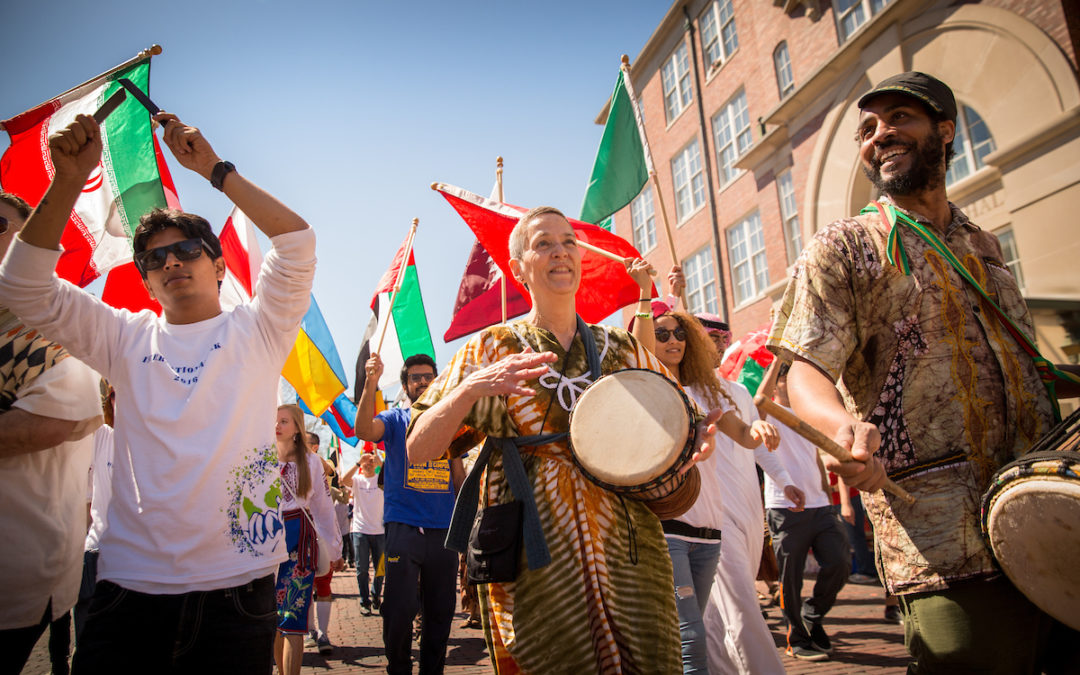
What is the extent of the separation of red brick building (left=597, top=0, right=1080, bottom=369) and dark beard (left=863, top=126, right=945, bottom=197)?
803 cm

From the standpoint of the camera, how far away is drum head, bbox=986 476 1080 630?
163 cm

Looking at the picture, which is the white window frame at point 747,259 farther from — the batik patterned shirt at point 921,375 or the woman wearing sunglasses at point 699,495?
the batik patterned shirt at point 921,375

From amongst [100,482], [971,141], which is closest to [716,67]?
[971,141]

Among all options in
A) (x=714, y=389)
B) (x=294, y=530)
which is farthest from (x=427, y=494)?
(x=714, y=389)

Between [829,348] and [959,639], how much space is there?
0.87 metres

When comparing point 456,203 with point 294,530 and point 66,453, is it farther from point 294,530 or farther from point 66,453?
point 66,453

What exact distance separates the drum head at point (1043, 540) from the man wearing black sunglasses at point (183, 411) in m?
2.33

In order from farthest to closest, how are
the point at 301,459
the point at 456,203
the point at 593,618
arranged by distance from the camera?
the point at 456,203 < the point at 301,459 < the point at 593,618

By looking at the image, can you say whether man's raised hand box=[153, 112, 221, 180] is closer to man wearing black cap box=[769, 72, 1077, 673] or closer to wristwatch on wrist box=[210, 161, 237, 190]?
wristwatch on wrist box=[210, 161, 237, 190]

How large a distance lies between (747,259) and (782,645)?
1543 cm

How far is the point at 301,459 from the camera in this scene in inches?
232

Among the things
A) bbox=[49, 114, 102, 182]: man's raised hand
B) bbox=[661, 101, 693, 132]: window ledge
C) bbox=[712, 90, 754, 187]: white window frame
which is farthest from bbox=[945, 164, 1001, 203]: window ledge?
bbox=[661, 101, 693, 132]: window ledge

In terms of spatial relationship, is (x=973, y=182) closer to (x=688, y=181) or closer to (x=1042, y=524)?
(x=1042, y=524)

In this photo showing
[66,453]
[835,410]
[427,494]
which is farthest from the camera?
[427,494]
